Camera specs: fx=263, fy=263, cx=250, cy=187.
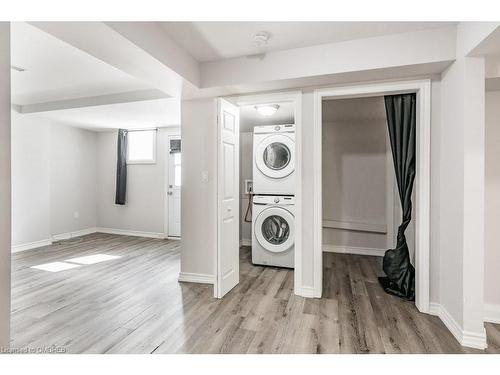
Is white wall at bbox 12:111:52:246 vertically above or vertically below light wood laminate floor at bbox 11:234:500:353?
above

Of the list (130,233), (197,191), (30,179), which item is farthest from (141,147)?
(197,191)

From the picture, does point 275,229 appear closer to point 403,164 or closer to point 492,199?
point 403,164

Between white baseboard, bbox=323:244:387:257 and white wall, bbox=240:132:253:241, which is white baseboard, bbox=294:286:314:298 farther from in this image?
white wall, bbox=240:132:253:241

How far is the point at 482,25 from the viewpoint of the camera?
5.31 ft

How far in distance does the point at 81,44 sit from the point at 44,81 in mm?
2036

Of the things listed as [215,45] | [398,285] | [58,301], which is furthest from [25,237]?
[398,285]

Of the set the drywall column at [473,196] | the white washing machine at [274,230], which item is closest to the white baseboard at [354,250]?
the white washing machine at [274,230]

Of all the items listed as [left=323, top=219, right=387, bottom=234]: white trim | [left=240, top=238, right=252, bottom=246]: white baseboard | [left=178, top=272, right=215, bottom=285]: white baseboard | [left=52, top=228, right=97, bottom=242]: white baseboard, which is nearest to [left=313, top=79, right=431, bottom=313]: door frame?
[left=323, top=219, right=387, bottom=234]: white trim

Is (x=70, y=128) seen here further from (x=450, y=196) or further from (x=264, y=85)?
(x=450, y=196)

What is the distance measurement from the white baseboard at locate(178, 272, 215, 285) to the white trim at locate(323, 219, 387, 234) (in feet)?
7.54

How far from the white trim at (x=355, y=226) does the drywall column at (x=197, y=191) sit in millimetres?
2298

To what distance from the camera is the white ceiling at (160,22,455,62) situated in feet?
6.45

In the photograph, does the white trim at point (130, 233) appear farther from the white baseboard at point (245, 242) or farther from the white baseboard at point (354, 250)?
the white baseboard at point (354, 250)
